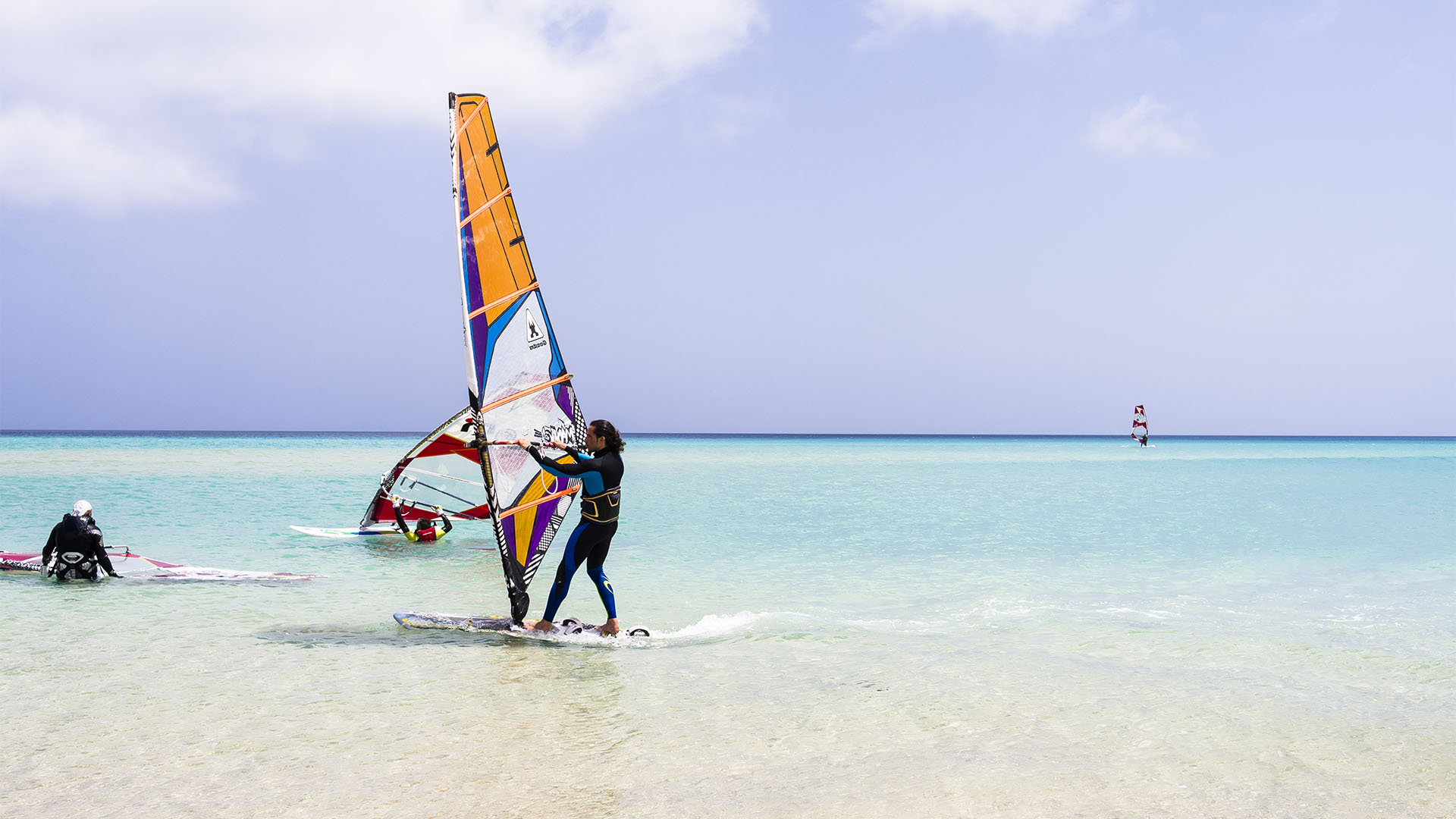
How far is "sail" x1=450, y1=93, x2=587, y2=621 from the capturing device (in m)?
7.58

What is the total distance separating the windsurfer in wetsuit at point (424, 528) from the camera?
1514 cm

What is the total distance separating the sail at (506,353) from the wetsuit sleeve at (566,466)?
2.68 ft

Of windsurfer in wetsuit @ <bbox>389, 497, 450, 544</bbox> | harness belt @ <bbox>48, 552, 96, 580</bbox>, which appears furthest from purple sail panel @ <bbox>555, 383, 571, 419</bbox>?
windsurfer in wetsuit @ <bbox>389, 497, 450, 544</bbox>

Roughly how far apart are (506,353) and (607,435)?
1194mm

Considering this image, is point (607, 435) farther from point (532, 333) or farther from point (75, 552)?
point (75, 552)

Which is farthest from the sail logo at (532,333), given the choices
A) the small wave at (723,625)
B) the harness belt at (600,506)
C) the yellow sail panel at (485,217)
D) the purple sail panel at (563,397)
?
the small wave at (723,625)

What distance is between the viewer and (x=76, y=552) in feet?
32.9

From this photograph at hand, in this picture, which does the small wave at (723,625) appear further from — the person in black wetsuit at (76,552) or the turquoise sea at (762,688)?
the person in black wetsuit at (76,552)

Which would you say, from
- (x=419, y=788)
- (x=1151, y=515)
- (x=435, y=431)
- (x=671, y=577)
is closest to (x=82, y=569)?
(x=435, y=431)

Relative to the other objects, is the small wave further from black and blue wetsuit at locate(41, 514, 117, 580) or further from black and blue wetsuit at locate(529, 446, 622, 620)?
black and blue wetsuit at locate(41, 514, 117, 580)

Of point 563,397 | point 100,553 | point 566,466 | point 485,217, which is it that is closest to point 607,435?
point 566,466

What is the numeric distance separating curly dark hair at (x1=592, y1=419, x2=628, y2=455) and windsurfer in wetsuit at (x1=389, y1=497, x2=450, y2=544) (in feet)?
29.3

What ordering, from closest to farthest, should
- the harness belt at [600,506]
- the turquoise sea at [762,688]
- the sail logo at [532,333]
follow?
the turquoise sea at [762,688]
the harness belt at [600,506]
the sail logo at [532,333]

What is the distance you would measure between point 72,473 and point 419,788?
118 feet
